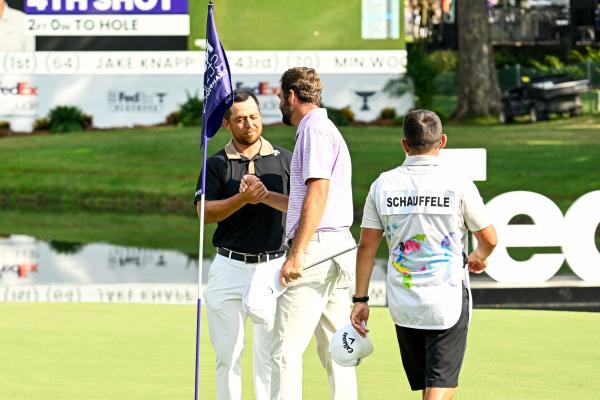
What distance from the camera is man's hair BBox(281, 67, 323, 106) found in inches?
265

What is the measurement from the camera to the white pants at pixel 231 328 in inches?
277

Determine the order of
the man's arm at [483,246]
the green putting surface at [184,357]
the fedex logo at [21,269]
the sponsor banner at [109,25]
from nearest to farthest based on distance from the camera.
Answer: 1. the man's arm at [483,246]
2. the green putting surface at [184,357]
3. the fedex logo at [21,269]
4. the sponsor banner at [109,25]

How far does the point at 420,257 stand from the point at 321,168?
2.37 ft

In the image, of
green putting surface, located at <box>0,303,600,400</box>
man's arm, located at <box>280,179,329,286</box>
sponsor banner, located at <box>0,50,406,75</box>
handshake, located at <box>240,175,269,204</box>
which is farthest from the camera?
sponsor banner, located at <box>0,50,406,75</box>

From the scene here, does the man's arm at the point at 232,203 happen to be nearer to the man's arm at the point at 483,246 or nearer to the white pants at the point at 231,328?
the white pants at the point at 231,328

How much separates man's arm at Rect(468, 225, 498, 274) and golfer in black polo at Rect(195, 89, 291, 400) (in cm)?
104

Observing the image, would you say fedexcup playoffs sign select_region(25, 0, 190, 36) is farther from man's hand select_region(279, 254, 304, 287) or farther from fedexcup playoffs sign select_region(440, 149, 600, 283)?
man's hand select_region(279, 254, 304, 287)

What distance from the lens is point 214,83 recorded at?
7145 millimetres

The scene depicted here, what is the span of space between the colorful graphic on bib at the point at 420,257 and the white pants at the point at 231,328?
1.08 m

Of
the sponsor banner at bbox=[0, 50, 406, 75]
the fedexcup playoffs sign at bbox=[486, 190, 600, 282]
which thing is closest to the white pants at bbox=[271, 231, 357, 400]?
the fedexcup playoffs sign at bbox=[486, 190, 600, 282]

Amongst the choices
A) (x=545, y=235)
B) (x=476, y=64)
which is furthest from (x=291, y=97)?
(x=476, y=64)

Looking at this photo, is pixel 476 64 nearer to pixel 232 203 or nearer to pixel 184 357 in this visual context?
pixel 184 357

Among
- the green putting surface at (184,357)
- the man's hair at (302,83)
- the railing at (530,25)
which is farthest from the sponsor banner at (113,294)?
the railing at (530,25)

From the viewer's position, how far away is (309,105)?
267 inches
